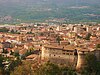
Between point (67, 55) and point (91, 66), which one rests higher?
point (67, 55)

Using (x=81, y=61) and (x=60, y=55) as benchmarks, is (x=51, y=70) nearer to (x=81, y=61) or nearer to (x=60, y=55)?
(x=81, y=61)

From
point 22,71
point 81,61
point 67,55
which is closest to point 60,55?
point 67,55

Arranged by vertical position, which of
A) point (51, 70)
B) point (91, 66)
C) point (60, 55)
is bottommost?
point (91, 66)

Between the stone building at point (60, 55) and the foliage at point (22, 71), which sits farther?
the stone building at point (60, 55)

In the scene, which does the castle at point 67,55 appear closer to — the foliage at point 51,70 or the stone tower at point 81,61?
the stone tower at point 81,61

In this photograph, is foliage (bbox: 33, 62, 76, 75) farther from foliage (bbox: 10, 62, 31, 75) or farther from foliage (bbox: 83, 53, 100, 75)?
foliage (bbox: 83, 53, 100, 75)

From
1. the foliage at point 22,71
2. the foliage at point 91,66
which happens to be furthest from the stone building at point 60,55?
the foliage at point 22,71

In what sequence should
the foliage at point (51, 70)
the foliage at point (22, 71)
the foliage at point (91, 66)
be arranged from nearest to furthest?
the foliage at point (22, 71)
the foliage at point (51, 70)
the foliage at point (91, 66)

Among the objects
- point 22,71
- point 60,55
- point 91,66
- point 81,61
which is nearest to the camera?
point 22,71

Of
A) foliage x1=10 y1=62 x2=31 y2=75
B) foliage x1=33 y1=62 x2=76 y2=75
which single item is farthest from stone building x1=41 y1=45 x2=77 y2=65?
foliage x1=10 y1=62 x2=31 y2=75

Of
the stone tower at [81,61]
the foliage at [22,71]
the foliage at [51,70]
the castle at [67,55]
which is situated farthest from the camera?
the castle at [67,55]

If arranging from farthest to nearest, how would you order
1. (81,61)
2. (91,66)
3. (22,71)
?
(81,61) < (91,66) < (22,71)

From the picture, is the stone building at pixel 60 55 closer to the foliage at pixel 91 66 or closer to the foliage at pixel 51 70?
the foliage at pixel 91 66

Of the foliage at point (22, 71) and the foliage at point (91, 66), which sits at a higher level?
the foliage at point (22, 71)
